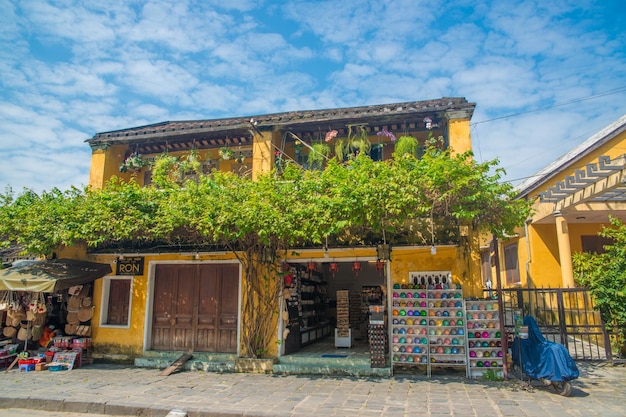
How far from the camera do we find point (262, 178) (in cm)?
937

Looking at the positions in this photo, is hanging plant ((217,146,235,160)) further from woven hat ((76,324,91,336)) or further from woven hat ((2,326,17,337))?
woven hat ((2,326,17,337))

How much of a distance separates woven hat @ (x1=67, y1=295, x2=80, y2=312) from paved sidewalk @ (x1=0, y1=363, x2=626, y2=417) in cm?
214

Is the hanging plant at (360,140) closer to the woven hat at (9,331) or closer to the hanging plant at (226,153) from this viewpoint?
the hanging plant at (226,153)

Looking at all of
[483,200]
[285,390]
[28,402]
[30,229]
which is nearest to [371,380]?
[285,390]

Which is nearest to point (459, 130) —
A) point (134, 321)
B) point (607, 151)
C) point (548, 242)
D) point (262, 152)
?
point (262, 152)

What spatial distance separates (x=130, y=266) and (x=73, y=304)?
184cm

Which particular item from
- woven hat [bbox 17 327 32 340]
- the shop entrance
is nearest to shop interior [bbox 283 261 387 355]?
the shop entrance

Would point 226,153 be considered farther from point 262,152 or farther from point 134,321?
point 134,321

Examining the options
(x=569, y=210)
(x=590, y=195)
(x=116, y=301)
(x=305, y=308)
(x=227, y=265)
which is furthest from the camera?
(x=305, y=308)

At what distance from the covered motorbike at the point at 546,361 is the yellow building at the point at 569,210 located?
3.66 metres

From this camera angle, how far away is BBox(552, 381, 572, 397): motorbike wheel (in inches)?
288

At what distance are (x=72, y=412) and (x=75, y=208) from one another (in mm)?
4869

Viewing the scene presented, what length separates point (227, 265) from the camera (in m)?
11.3

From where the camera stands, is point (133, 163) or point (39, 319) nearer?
point (39, 319)
